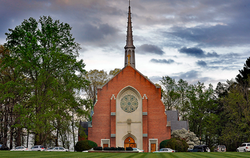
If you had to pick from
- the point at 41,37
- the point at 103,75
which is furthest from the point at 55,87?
the point at 103,75

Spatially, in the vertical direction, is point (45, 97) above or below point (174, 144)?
→ above

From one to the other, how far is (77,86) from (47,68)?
5.10 metres

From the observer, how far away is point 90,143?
143ft

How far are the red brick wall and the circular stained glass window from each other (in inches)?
57.7

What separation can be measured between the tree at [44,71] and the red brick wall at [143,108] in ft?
21.2

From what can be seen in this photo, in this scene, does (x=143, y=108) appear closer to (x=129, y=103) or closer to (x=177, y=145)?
(x=129, y=103)

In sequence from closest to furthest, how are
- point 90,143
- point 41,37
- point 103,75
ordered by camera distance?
point 41,37, point 90,143, point 103,75

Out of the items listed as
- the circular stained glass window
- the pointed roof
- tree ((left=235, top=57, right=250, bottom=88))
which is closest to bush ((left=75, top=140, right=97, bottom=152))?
the circular stained glass window

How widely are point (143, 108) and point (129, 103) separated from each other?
265 cm

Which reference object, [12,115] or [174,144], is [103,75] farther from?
[174,144]

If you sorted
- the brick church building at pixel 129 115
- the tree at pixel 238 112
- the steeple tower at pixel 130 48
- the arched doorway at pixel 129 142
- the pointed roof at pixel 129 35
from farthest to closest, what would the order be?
the pointed roof at pixel 129 35 < the steeple tower at pixel 130 48 < the tree at pixel 238 112 < the arched doorway at pixel 129 142 < the brick church building at pixel 129 115

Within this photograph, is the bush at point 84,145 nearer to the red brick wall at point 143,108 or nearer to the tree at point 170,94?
the red brick wall at point 143,108

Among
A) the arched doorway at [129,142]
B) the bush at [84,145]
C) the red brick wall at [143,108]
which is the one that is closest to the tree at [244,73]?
the red brick wall at [143,108]

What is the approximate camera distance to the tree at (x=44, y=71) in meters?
35.9
